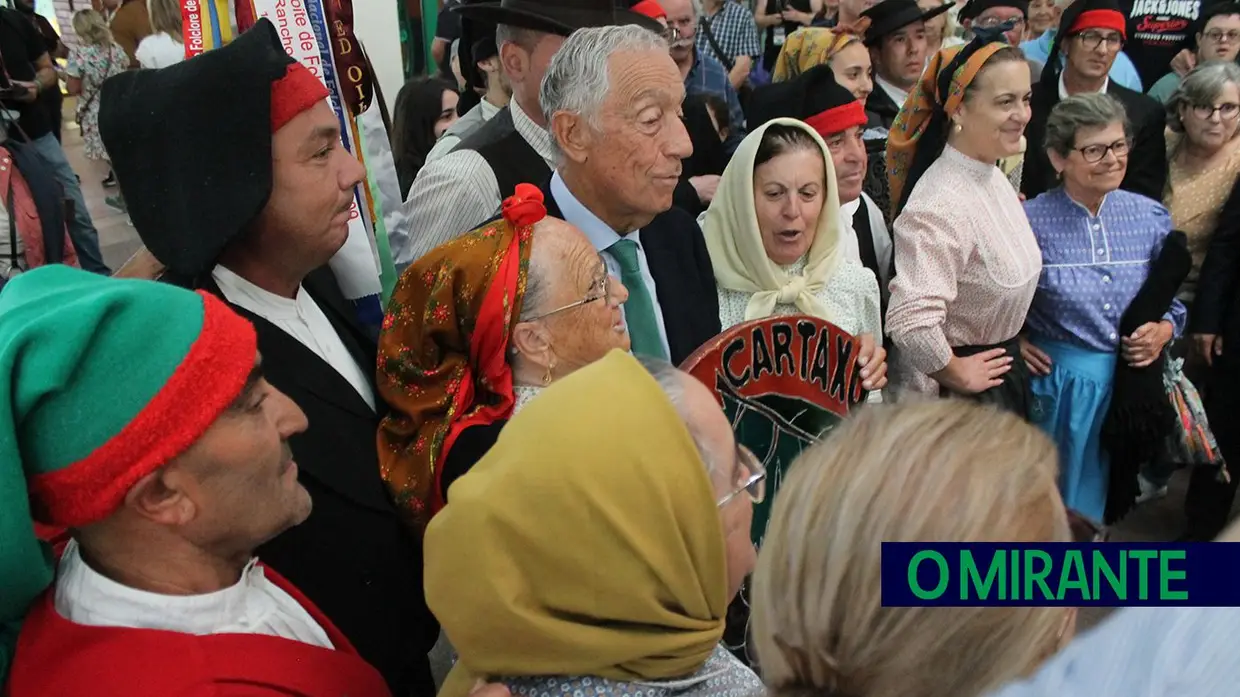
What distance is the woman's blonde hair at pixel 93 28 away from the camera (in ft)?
23.5

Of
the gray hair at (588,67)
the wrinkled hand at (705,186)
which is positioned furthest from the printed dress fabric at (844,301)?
the wrinkled hand at (705,186)

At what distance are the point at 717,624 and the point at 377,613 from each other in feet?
2.21

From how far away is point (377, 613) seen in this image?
1451mm

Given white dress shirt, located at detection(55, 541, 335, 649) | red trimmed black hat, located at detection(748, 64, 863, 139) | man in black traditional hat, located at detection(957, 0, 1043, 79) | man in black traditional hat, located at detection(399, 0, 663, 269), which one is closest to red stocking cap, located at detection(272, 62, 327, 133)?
white dress shirt, located at detection(55, 541, 335, 649)

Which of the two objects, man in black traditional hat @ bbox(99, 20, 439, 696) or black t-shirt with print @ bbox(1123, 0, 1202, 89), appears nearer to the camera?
man in black traditional hat @ bbox(99, 20, 439, 696)

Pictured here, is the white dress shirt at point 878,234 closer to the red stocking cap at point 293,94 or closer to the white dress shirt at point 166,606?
the red stocking cap at point 293,94

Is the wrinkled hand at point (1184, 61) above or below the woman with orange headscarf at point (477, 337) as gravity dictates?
below

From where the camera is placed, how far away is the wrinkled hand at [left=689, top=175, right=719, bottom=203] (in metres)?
3.29

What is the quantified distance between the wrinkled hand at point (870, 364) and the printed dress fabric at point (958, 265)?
40cm

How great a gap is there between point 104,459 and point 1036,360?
2.58 metres

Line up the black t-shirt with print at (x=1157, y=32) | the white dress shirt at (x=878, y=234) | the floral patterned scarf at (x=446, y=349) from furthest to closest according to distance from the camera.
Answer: the black t-shirt with print at (x=1157, y=32)
the white dress shirt at (x=878, y=234)
the floral patterned scarf at (x=446, y=349)

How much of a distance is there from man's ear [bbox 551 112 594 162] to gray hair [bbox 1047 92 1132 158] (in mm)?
1630

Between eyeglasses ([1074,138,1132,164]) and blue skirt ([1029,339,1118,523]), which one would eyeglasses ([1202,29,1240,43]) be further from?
blue skirt ([1029,339,1118,523])

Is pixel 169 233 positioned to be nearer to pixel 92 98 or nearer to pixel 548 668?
pixel 548 668
